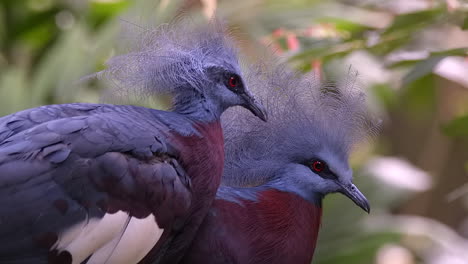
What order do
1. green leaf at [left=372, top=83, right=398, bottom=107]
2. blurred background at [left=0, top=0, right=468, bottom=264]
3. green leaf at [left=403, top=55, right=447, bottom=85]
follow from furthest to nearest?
1. green leaf at [left=372, top=83, right=398, bottom=107]
2. blurred background at [left=0, top=0, right=468, bottom=264]
3. green leaf at [left=403, top=55, right=447, bottom=85]

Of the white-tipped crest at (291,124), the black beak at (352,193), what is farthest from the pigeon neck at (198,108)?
the black beak at (352,193)

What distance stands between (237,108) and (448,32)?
159 centimetres

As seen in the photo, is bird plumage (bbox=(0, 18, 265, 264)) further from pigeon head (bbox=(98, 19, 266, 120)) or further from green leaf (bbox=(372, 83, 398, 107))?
green leaf (bbox=(372, 83, 398, 107))

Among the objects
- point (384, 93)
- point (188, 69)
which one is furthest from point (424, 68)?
point (384, 93)

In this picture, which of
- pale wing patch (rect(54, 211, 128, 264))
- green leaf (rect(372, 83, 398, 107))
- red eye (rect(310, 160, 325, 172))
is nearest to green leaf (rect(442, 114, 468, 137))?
red eye (rect(310, 160, 325, 172))

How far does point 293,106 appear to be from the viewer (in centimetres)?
120

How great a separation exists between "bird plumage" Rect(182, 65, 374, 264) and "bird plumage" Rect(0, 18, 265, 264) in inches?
2.9

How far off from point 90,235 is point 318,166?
1.42ft

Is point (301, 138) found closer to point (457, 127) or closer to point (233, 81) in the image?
point (233, 81)

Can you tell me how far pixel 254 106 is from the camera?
3.77 ft

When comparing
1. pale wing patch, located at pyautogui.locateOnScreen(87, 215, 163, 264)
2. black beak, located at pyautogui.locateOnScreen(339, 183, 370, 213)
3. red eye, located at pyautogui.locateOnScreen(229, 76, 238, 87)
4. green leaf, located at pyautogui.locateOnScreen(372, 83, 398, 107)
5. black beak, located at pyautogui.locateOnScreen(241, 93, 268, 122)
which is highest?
red eye, located at pyautogui.locateOnScreen(229, 76, 238, 87)

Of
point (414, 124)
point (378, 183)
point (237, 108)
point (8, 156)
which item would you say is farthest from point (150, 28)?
point (414, 124)

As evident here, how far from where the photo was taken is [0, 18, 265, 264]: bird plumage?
94cm

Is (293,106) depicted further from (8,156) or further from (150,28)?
(8,156)
